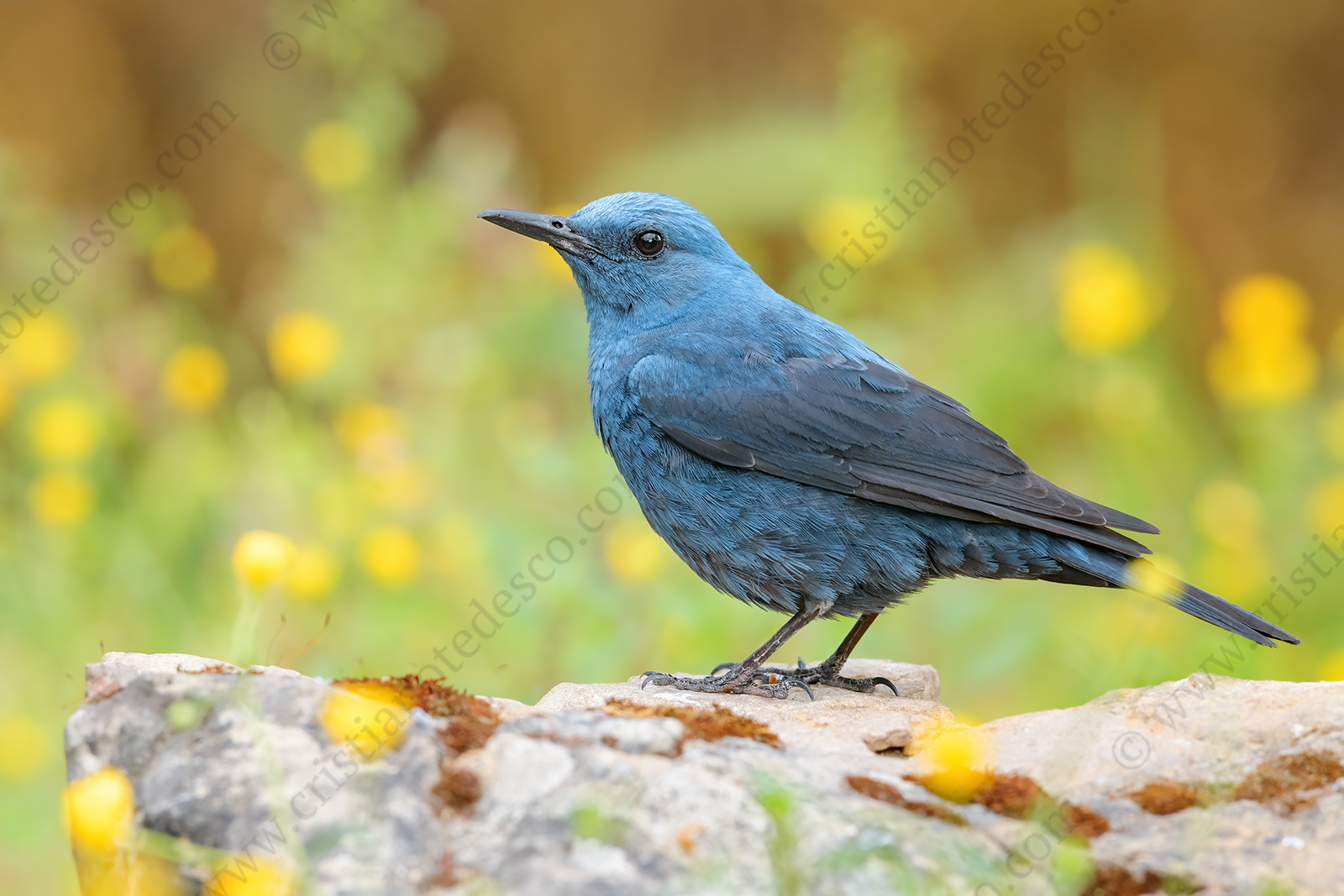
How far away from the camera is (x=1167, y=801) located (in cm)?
290

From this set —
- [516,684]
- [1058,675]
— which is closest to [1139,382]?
[1058,675]

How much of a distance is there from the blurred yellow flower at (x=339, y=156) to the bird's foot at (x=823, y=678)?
11.5 feet

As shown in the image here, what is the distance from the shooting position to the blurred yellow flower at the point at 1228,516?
5898 millimetres

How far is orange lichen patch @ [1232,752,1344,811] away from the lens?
9.62 feet

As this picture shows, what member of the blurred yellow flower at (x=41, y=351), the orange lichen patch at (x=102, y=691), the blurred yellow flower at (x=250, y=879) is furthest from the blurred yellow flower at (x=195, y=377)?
→ the blurred yellow flower at (x=250, y=879)

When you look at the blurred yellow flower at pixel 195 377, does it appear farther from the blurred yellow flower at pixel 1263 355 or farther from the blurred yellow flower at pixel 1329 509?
the blurred yellow flower at pixel 1329 509

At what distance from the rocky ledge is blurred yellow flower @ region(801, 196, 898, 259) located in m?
3.97

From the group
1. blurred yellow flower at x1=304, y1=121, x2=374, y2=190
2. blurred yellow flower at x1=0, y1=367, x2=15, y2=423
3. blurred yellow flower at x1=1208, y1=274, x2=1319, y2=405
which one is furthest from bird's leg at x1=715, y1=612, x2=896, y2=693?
blurred yellow flower at x1=0, y1=367, x2=15, y2=423

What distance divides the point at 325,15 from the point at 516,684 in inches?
149

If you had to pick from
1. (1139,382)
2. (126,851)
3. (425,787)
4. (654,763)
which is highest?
(1139,382)

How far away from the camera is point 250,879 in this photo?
2.47 m

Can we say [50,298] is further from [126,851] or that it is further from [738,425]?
[126,851]

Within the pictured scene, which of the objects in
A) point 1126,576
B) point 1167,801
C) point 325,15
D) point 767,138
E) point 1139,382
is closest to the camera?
point 1167,801

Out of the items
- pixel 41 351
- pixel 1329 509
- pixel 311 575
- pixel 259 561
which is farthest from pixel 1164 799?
pixel 41 351
